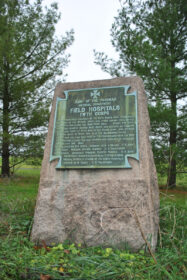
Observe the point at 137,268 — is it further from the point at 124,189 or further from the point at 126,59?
the point at 126,59

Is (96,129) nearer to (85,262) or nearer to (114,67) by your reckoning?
(85,262)

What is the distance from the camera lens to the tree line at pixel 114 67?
740 cm

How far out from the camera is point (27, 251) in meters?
2.25

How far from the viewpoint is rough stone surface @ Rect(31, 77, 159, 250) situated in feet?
8.17

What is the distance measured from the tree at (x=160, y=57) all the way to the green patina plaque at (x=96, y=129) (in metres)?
4.46

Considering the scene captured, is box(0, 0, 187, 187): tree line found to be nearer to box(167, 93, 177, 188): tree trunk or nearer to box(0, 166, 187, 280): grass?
box(167, 93, 177, 188): tree trunk

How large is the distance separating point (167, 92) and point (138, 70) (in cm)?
157

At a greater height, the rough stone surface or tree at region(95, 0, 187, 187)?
tree at region(95, 0, 187, 187)

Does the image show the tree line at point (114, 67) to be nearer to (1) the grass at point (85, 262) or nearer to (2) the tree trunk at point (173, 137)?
(2) the tree trunk at point (173, 137)

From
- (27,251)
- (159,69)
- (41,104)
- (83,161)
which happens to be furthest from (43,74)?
(27,251)

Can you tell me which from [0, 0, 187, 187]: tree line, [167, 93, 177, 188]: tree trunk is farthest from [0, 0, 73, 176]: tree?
[167, 93, 177, 188]: tree trunk

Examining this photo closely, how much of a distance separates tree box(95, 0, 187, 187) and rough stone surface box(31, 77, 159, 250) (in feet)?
15.8

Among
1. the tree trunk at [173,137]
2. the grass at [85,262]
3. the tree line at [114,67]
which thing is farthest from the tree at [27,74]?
the grass at [85,262]

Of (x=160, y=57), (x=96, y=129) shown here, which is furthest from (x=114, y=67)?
(x=96, y=129)
